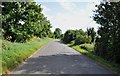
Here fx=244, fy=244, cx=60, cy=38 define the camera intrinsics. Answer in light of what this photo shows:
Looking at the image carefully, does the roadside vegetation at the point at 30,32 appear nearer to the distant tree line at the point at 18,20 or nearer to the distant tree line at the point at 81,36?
the distant tree line at the point at 18,20

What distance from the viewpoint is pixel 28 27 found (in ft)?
111

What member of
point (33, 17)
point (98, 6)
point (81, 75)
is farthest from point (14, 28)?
point (81, 75)

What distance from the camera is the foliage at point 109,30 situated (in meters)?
19.9

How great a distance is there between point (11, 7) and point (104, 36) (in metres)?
11.7

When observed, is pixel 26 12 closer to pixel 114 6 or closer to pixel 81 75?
pixel 114 6

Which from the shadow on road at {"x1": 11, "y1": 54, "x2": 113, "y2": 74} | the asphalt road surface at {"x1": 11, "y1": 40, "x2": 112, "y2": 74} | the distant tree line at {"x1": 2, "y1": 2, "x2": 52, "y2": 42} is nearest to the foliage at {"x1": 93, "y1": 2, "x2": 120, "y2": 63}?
the asphalt road surface at {"x1": 11, "y1": 40, "x2": 112, "y2": 74}

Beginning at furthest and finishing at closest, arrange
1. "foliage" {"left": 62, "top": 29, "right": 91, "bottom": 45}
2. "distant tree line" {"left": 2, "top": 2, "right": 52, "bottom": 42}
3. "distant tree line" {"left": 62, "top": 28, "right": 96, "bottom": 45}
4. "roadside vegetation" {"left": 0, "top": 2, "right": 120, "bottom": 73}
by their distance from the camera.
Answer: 1. "distant tree line" {"left": 62, "top": 28, "right": 96, "bottom": 45}
2. "foliage" {"left": 62, "top": 29, "right": 91, "bottom": 45}
3. "distant tree line" {"left": 2, "top": 2, "right": 52, "bottom": 42}
4. "roadside vegetation" {"left": 0, "top": 2, "right": 120, "bottom": 73}

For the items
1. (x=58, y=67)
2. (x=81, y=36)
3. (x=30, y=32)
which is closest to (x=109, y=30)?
(x=58, y=67)

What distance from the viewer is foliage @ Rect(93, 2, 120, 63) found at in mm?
19938

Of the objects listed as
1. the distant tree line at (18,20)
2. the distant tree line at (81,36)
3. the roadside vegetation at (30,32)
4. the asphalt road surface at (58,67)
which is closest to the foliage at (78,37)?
the distant tree line at (81,36)

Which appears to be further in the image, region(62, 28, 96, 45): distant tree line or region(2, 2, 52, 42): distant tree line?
region(62, 28, 96, 45): distant tree line

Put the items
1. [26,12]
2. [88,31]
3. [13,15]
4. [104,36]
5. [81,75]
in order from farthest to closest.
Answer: [88,31]
[26,12]
[13,15]
[104,36]
[81,75]

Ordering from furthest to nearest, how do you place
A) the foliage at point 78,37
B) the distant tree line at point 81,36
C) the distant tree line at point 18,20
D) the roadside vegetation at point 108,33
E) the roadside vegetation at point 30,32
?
the distant tree line at point 81,36 < the foliage at point 78,37 < the distant tree line at point 18,20 < the roadside vegetation at point 108,33 < the roadside vegetation at point 30,32

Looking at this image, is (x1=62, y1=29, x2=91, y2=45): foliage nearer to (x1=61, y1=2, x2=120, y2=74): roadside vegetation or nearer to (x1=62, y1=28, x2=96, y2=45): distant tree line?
(x1=62, y1=28, x2=96, y2=45): distant tree line
